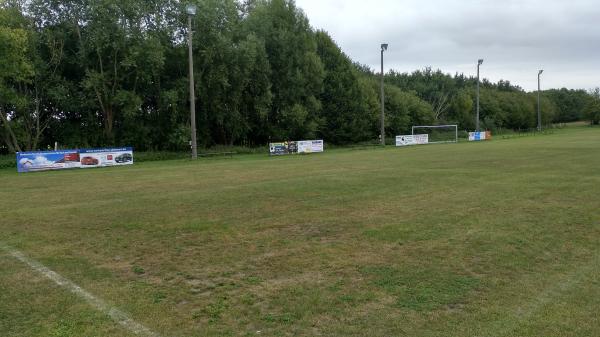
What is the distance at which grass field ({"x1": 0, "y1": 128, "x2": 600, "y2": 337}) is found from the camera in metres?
4.87

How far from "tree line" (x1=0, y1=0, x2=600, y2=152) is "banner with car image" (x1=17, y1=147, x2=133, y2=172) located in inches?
304

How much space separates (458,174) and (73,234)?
45.2ft

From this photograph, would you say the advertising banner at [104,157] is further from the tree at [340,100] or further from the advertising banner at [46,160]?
the tree at [340,100]

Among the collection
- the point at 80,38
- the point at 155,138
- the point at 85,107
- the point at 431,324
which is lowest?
the point at 431,324

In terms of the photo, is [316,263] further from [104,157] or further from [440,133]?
[440,133]

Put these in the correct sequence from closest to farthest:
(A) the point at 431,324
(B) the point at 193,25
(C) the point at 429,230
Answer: (A) the point at 431,324
(C) the point at 429,230
(B) the point at 193,25

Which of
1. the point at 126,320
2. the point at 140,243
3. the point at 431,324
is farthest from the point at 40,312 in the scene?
the point at 431,324

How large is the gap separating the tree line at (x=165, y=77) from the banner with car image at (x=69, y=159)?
25.4ft

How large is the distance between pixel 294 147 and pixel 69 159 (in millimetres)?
17676

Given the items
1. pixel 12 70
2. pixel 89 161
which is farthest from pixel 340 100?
pixel 12 70

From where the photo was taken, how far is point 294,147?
39906 mm

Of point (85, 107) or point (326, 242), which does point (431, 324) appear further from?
point (85, 107)

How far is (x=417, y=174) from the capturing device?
18625mm

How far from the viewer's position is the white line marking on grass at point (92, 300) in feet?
15.5
